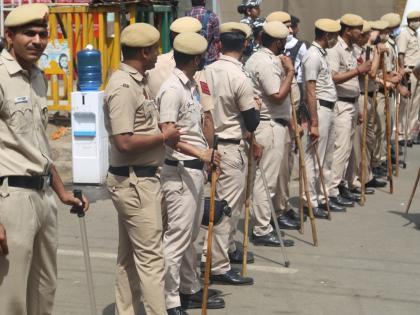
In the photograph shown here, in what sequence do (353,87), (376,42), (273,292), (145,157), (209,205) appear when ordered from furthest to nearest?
1. (376,42)
2. (353,87)
3. (273,292)
4. (209,205)
5. (145,157)

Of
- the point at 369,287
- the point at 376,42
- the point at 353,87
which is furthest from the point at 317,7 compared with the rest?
the point at 369,287

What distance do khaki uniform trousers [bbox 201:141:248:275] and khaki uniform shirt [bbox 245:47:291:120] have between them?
990 mm

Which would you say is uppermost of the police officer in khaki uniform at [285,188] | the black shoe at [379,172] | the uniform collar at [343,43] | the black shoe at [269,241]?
the uniform collar at [343,43]

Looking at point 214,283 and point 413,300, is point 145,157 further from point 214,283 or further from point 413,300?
point 413,300

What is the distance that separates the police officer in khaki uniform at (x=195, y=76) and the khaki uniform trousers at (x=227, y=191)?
63 centimetres

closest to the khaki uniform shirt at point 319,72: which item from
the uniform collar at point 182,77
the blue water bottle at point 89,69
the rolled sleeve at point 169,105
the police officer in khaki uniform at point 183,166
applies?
the blue water bottle at point 89,69

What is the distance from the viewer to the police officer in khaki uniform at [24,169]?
4.59m

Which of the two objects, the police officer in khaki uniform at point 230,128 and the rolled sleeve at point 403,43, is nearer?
the police officer in khaki uniform at point 230,128

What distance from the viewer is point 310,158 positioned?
978 cm

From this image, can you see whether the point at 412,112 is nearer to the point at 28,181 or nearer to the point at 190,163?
the point at 190,163

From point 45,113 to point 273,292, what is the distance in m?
2.88

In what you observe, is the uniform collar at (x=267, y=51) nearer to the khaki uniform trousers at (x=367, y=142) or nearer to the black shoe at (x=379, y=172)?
the khaki uniform trousers at (x=367, y=142)

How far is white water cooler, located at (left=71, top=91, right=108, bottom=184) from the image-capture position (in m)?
10.8

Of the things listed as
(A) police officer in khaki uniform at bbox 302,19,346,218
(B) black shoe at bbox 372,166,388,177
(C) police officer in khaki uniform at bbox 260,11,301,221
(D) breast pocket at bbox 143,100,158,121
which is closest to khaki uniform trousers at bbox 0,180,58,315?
(D) breast pocket at bbox 143,100,158,121
